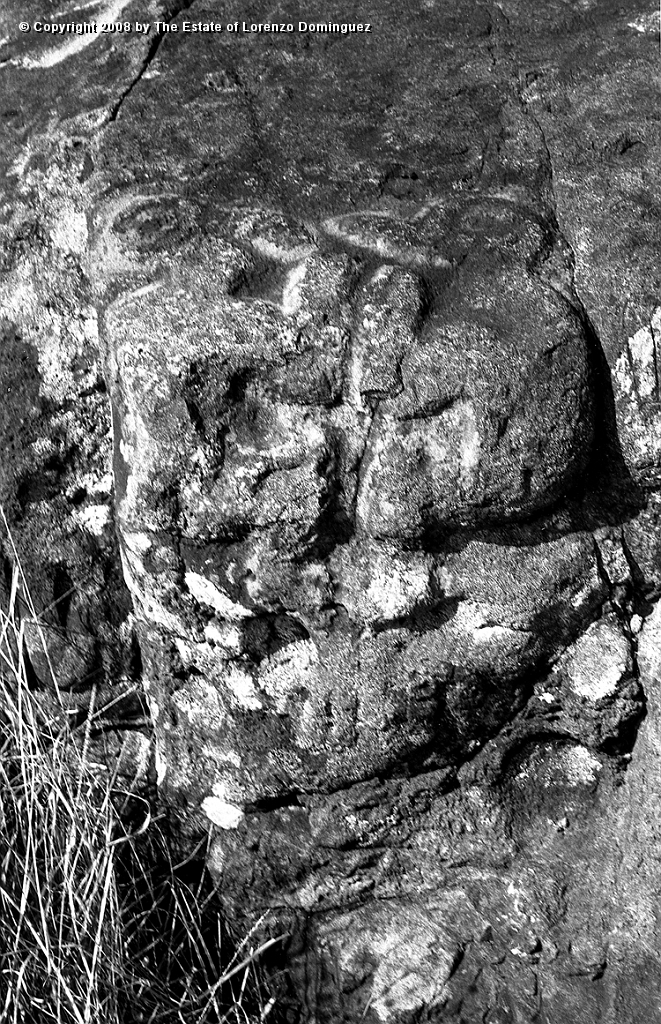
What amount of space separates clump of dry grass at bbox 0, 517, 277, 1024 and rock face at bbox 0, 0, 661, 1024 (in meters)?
0.06

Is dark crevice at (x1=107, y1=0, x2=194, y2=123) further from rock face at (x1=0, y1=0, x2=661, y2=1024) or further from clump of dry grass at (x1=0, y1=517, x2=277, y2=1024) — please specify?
clump of dry grass at (x1=0, y1=517, x2=277, y2=1024)

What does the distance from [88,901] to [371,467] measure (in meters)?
0.75

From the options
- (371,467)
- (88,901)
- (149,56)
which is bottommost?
(88,901)

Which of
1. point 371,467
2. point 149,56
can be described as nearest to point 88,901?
point 371,467

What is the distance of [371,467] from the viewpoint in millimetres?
1301

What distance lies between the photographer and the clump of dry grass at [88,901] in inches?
56.2

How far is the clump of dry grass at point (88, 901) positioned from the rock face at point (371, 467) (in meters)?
0.06

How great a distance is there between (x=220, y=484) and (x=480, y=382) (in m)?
0.35

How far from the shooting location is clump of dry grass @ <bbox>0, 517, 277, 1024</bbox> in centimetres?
143

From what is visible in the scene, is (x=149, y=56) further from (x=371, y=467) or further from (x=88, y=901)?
(x=88, y=901)

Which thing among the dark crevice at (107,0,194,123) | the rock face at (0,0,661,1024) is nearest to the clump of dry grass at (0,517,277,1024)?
the rock face at (0,0,661,1024)

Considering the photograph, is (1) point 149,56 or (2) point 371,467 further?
(1) point 149,56

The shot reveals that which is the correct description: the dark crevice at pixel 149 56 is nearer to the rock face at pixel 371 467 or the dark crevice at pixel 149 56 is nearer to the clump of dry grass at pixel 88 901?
the rock face at pixel 371 467

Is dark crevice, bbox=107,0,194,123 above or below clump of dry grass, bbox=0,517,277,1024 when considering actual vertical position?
above
